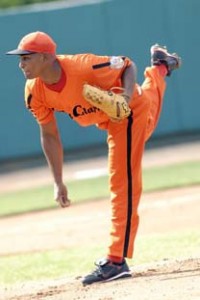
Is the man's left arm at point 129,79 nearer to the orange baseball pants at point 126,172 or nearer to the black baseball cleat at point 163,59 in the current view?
the orange baseball pants at point 126,172

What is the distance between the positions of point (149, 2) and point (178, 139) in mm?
2810

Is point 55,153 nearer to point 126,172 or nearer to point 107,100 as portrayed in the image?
point 126,172

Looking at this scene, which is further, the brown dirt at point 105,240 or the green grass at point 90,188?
the green grass at point 90,188

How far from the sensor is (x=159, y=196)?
13086 mm

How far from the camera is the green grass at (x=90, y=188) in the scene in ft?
45.2

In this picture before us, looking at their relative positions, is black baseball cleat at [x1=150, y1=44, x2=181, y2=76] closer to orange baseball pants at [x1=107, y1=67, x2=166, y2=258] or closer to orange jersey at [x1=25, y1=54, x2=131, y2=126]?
orange baseball pants at [x1=107, y1=67, x2=166, y2=258]

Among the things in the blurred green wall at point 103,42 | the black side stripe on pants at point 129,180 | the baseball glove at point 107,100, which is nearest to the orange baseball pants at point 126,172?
the black side stripe on pants at point 129,180

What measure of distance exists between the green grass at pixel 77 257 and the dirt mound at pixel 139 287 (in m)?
0.57

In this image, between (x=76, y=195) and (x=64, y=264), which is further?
(x=76, y=195)

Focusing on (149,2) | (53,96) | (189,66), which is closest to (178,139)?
(189,66)

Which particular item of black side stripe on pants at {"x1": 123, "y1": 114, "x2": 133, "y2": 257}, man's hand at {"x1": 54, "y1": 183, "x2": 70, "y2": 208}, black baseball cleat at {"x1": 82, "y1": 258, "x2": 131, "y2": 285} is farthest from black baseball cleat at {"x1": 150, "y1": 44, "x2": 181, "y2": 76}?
black baseball cleat at {"x1": 82, "y1": 258, "x2": 131, "y2": 285}

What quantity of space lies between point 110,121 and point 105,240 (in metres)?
3.69

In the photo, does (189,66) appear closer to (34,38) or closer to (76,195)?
(76,195)

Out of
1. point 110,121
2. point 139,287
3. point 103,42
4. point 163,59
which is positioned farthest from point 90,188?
point 139,287
